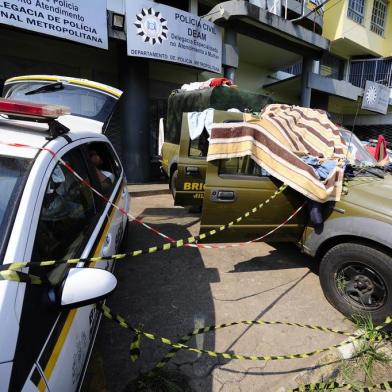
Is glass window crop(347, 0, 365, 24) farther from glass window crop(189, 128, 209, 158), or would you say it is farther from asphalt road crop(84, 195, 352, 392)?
asphalt road crop(84, 195, 352, 392)

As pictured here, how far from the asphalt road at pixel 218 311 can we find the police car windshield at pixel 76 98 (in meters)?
1.85

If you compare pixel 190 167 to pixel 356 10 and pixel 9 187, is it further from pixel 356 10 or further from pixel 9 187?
pixel 356 10

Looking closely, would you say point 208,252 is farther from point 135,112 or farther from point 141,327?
point 135,112

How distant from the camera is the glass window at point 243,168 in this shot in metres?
3.48

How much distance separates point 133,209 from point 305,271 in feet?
12.1

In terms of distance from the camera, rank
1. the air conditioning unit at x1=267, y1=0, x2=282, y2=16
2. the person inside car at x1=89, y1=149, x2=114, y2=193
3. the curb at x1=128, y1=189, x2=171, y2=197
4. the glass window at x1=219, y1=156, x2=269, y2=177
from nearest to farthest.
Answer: the person inside car at x1=89, y1=149, x2=114, y2=193 < the glass window at x1=219, y1=156, x2=269, y2=177 < the curb at x1=128, y1=189, x2=171, y2=197 < the air conditioning unit at x1=267, y1=0, x2=282, y2=16

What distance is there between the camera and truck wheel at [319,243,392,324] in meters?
2.84

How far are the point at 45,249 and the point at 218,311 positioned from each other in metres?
1.98

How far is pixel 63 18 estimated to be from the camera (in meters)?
6.41

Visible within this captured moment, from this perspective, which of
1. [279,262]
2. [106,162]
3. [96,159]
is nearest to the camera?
[96,159]

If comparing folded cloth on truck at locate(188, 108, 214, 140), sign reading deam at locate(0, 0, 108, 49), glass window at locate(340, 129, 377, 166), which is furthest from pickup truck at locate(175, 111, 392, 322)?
sign reading deam at locate(0, 0, 108, 49)

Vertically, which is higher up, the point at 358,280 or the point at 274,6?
the point at 274,6

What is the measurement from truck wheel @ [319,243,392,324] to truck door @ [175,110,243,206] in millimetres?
2277

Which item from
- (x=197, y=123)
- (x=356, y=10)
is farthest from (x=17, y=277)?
(x=356, y=10)
